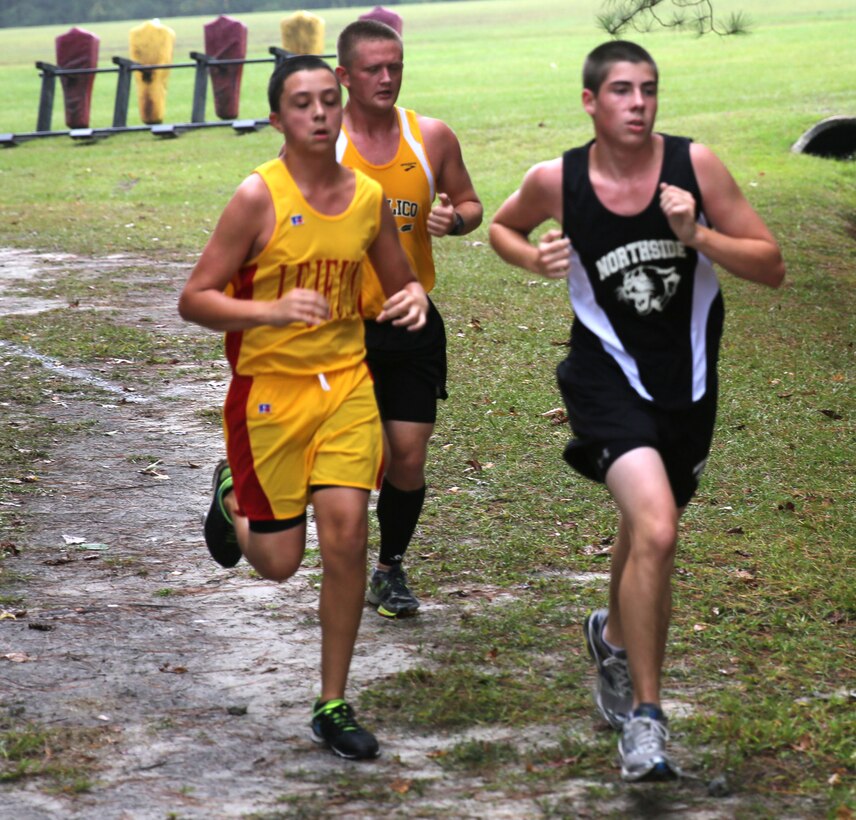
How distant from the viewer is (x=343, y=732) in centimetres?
445

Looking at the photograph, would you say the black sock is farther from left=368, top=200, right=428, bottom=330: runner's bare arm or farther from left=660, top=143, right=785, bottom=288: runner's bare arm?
left=660, top=143, right=785, bottom=288: runner's bare arm

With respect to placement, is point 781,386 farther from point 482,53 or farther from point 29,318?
point 482,53

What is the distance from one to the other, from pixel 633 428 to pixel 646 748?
35.0 inches

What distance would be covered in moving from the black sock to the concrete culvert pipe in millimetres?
17679

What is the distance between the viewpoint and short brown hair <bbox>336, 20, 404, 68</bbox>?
17.5ft

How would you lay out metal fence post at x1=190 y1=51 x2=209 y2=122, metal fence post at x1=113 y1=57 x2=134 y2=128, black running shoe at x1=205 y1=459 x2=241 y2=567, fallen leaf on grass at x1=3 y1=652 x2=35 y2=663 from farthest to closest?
metal fence post at x1=190 y1=51 x2=209 y2=122 < metal fence post at x1=113 y1=57 x2=134 y2=128 < fallen leaf on grass at x1=3 y1=652 x2=35 y2=663 < black running shoe at x1=205 y1=459 x2=241 y2=567

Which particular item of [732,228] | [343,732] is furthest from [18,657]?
[732,228]

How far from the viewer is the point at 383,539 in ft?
19.2

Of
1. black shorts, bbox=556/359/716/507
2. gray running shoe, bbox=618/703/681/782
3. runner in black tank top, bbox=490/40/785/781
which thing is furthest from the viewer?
black shorts, bbox=556/359/716/507

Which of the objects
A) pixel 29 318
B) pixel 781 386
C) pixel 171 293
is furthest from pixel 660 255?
pixel 171 293

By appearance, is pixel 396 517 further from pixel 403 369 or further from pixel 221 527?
pixel 221 527

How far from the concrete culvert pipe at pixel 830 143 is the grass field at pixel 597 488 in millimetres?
307

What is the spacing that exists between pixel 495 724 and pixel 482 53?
47.7 meters

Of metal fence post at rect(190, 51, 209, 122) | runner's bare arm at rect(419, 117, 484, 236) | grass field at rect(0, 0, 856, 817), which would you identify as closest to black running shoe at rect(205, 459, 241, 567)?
grass field at rect(0, 0, 856, 817)
